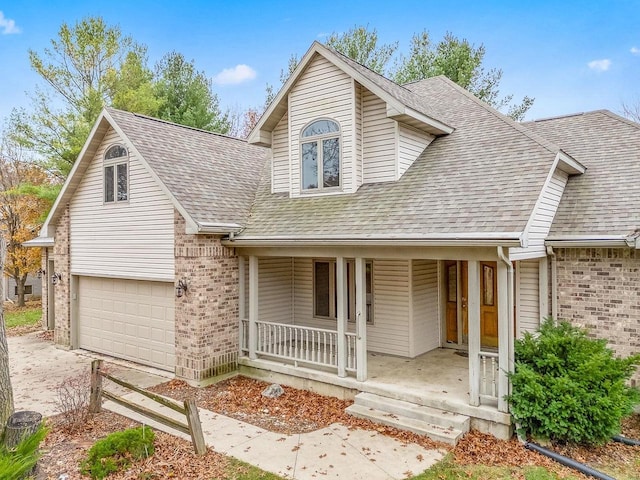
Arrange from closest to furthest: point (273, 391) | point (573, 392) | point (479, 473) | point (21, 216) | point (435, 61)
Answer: point (479, 473) → point (573, 392) → point (273, 391) → point (21, 216) → point (435, 61)

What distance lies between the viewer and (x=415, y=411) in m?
7.16

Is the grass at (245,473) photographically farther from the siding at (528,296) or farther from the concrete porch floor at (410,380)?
the siding at (528,296)

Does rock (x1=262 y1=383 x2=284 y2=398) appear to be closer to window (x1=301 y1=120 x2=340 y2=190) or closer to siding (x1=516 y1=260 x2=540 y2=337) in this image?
window (x1=301 y1=120 x2=340 y2=190)

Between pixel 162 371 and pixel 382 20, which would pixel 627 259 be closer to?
pixel 162 371

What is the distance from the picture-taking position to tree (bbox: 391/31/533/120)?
21.7 m

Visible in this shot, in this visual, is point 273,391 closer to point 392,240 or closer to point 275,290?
point 275,290

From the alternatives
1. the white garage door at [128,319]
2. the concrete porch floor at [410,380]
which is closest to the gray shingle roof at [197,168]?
the white garage door at [128,319]

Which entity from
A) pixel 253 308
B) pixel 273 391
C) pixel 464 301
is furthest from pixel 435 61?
pixel 273 391

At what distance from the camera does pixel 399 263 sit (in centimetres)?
1002

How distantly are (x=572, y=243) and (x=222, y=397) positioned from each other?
7.39 m

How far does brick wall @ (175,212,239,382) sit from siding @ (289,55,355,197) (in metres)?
2.56

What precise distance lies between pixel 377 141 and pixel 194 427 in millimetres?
6854

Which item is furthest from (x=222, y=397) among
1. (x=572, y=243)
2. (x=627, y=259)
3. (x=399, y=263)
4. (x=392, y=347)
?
(x=627, y=259)

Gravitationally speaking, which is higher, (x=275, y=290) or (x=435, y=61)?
(x=435, y=61)
